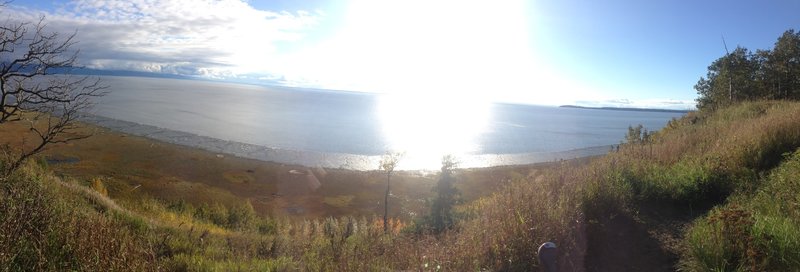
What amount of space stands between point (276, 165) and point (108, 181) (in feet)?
81.7

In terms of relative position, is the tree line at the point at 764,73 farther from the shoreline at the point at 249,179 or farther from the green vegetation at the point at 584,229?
the green vegetation at the point at 584,229

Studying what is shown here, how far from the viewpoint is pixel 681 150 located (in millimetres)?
10453

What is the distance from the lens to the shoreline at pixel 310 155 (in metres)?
76.1

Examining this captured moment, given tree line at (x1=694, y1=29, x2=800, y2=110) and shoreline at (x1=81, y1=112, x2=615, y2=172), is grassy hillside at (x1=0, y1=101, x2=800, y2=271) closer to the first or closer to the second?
tree line at (x1=694, y1=29, x2=800, y2=110)

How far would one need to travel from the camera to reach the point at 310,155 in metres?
80.3

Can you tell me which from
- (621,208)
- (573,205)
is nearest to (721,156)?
(621,208)

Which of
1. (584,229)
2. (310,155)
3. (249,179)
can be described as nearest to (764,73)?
(584,229)

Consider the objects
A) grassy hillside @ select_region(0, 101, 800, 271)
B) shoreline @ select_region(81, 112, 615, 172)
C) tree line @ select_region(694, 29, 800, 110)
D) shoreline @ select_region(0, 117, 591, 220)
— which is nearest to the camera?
grassy hillside @ select_region(0, 101, 800, 271)

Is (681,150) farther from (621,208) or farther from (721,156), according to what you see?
(621,208)

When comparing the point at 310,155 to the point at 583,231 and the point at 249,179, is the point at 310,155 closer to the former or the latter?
the point at 249,179

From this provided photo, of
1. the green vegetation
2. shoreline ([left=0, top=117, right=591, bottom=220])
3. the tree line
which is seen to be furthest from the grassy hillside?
shoreline ([left=0, top=117, right=591, bottom=220])

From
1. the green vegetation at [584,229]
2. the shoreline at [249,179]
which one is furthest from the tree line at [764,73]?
the green vegetation at [584,229]

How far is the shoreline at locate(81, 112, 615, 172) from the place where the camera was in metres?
76.1

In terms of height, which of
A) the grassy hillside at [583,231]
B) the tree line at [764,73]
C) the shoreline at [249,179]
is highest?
the tree line at [764,73]
